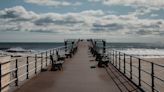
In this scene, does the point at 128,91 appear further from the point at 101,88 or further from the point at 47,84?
the point at 47,84

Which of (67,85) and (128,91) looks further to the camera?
(67,85)

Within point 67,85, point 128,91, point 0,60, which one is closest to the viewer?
point 0,60

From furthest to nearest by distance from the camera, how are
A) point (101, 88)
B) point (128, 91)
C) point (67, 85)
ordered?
point (67, 85), point (101, 88), point (128, 91)

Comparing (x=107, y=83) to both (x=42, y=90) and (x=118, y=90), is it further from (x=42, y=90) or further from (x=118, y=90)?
(x=42, y=90)

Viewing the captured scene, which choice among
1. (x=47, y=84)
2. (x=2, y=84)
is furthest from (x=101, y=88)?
(x=2, y=84)

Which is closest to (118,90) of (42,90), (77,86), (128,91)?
(128,91)

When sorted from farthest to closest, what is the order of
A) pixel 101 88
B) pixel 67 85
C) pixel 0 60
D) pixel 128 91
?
1. pixel 67 85
2. pixel 101 88
3. pixel 128 91
4. pixel 0 60

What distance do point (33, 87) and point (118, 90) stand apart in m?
3.07

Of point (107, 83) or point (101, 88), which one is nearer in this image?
point (101, 88)

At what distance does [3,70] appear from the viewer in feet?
28.9

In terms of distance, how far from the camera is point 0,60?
28.1 feet

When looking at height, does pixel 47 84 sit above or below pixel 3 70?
below

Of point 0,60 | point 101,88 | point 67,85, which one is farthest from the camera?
point 67,85

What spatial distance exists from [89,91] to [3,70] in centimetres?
319
